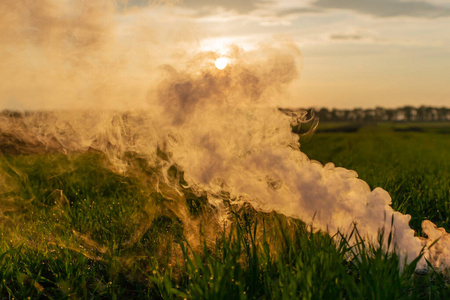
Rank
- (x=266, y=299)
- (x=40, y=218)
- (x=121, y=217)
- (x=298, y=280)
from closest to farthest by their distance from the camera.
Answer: (x=298, y=280)
(x=266, y=299)
(x=121, y=217)
(x=40, y=218)

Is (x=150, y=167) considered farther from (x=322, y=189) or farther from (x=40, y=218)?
(x=322, y=189)

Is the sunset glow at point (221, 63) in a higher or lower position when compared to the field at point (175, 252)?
higher

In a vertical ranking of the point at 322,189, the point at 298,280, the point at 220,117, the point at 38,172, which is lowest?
the point at 38,172

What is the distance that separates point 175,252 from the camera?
3469 millimetres

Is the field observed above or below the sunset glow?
below

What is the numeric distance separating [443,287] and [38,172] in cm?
626

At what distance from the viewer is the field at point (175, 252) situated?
260 centimetres

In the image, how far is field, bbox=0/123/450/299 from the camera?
2.60 metres

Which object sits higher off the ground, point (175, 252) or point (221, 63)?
point (221, 63)

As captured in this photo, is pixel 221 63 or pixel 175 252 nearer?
pixel 175 252

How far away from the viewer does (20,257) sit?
3662mm

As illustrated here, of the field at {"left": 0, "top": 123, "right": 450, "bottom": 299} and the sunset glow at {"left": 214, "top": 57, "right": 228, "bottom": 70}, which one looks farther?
the sunset glow at {"left": 214, "top": 57, "right": 228, "bottom": 70}

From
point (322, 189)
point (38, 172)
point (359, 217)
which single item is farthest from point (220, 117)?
point (38, 172)

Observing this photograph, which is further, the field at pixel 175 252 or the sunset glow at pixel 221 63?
the sunset glow at pixel 221 63
